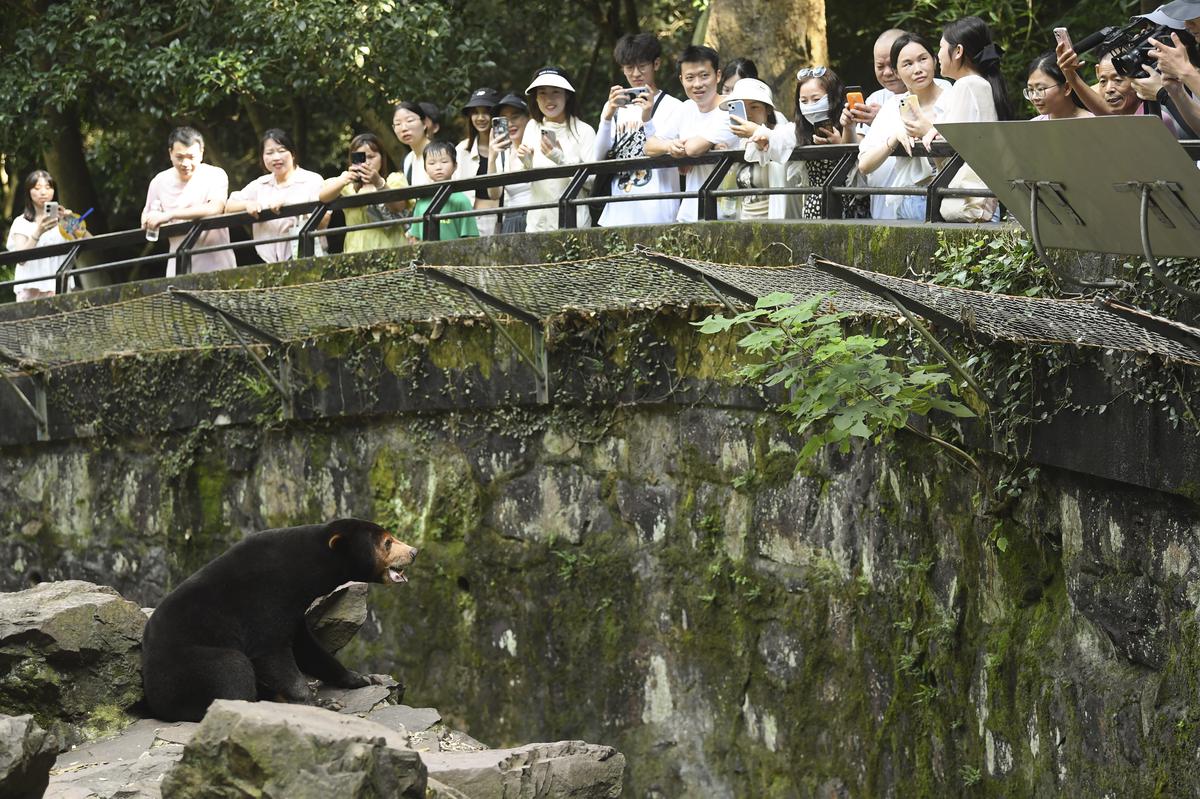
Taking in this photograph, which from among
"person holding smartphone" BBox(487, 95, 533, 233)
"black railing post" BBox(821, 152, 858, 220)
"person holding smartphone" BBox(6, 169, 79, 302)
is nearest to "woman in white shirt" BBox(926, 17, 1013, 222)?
"black railing post" BBox(821, 152, 858, 220)

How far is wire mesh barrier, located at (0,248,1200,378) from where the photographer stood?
19.2 feet

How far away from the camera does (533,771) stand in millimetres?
6832

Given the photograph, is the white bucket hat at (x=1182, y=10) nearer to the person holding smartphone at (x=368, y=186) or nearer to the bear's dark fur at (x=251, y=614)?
the bear's dark fur at (x=251, y=614)

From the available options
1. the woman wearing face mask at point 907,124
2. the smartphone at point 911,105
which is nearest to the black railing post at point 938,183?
the woman wearing face mask at point 907,124

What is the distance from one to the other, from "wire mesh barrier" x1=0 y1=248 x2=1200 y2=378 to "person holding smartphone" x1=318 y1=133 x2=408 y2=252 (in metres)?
0.87

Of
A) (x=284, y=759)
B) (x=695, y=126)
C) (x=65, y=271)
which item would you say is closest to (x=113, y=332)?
(x=65, y=271)

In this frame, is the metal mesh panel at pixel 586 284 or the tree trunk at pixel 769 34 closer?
the metal mesh panel at pixel 586 284

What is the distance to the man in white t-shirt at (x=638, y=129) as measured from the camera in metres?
9.69

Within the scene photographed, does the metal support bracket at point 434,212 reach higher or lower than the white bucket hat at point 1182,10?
lower

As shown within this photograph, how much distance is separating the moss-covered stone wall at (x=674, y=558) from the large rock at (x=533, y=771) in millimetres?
1587

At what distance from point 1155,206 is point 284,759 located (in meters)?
3.17

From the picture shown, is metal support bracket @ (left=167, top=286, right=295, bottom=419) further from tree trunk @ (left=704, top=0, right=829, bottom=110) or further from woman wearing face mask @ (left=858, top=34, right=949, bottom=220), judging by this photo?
woman wearing face mask @ (left=858, top=34, right=949, bottom=220)

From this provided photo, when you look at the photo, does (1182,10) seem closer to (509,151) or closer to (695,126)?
(695,126)

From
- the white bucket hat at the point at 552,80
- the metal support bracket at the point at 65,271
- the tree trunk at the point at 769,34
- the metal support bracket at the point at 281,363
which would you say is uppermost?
the tree trunk at the point at 769,34
